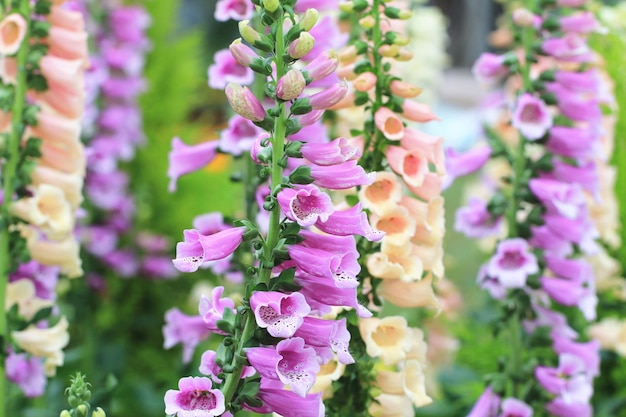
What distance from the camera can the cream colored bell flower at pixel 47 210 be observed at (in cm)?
116

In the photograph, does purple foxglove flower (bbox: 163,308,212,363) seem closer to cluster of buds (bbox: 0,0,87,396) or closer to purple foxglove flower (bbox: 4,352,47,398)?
cluster of buds (bbox: 0,0,87,396)

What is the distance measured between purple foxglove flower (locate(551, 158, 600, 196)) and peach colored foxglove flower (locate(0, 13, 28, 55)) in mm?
805

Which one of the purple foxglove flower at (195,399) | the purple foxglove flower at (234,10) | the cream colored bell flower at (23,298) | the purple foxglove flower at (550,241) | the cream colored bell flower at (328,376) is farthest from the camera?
the purple foxglove flower at (550,241)

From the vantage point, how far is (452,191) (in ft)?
12.8

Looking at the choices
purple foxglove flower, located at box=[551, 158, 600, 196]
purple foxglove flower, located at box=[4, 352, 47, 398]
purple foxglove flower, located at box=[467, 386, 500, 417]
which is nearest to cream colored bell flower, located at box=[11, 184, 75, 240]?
purple foxglove flower, located at box=[4, 352, 47, 398]

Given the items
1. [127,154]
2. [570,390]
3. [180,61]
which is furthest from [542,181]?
[180,61]

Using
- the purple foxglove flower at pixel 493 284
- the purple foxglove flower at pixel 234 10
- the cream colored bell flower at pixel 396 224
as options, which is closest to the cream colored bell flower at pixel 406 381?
the cream colored bell flower at pixel 396 224

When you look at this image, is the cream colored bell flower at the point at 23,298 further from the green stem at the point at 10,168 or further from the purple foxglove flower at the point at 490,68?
the purple foxglove flower at the point at 490,68

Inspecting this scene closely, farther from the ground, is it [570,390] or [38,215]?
[38,215]

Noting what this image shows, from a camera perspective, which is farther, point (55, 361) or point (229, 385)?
point (55, 361)

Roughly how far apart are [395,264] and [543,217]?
0.46m

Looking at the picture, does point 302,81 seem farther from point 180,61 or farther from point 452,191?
point 452,191

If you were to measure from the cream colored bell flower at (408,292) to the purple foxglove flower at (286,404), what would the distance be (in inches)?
10.6

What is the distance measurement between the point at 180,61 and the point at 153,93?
16 centimetres
